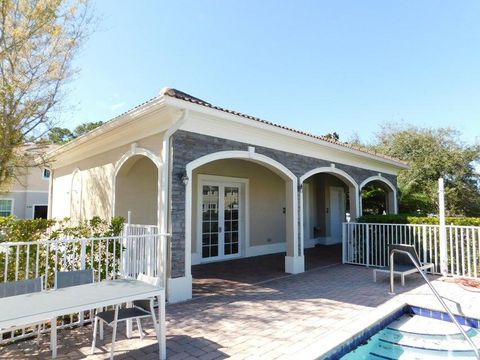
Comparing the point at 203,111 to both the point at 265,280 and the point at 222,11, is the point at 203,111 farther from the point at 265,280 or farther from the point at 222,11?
the point at 222,11

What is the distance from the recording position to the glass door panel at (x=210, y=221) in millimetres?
10203

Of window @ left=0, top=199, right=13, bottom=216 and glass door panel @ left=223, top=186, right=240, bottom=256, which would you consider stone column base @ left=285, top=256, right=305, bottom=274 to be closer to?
glass door panel @ left=223, top=186, right=240, bottom=256

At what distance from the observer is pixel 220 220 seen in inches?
420

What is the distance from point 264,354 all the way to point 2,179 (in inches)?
348

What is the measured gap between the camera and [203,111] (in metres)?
6.33

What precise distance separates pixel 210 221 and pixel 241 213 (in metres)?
1.46

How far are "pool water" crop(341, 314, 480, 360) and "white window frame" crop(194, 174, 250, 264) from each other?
6.23 m

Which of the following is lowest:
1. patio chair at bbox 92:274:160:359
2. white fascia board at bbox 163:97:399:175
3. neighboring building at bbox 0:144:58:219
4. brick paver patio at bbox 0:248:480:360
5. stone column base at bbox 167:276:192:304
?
brick paver patio at bbox 0:248:480:360

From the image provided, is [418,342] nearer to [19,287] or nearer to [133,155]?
[19,287]

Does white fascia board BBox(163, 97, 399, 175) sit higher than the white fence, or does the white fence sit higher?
white fascia board BBox(163, 97, 399, 175)

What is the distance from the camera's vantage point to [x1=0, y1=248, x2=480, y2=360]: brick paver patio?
375cm

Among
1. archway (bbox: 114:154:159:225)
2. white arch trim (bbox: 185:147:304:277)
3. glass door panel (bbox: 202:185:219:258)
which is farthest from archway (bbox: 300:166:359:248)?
archway (bbox: 114:154:159:225)

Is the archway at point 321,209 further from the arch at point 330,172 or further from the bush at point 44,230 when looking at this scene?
the bush at point 44,230

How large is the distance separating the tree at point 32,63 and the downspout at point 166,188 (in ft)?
14.2
